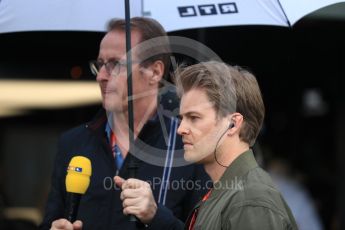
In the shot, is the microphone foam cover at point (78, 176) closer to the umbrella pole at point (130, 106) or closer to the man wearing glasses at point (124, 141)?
the umbrella pole at point (130, 106)

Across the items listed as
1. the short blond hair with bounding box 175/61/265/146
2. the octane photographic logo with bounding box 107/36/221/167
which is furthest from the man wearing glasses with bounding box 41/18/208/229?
the short blond hair with bounding box 175/61/265/146

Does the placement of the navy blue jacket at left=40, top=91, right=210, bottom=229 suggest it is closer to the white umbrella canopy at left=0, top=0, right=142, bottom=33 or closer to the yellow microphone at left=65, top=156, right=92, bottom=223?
the yellow microphone at left=65, top=156, right=92, bottom=223

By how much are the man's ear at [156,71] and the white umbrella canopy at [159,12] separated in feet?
A: 0.80

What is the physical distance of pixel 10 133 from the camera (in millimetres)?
8062

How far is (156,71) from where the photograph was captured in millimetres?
3506

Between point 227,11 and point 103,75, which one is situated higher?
point 227,11

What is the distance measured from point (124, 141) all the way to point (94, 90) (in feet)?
12.1

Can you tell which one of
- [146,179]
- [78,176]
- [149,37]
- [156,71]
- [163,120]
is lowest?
[146,179]

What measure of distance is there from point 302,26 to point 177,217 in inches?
134

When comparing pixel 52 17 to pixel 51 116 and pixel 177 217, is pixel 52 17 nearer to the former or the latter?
pixel 177 217

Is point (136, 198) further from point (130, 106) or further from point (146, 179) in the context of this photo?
point (146, 179)

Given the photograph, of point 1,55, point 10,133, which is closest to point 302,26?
point 1,55

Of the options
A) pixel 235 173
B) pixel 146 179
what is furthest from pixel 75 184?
pixel 235 173

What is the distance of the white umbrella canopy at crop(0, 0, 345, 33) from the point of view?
130 inches
